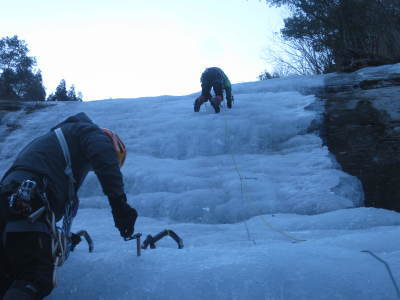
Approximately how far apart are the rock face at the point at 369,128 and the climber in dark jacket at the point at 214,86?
158 centimetres

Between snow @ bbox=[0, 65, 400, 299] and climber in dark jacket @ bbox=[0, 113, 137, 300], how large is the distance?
1.27 ft

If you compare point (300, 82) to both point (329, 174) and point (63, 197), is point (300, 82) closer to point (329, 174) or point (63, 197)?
point (329, 174)

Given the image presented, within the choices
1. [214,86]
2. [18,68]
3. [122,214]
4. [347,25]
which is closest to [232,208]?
[122,214]

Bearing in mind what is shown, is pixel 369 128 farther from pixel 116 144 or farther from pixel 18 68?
pixel 18 68

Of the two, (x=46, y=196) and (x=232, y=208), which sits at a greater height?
(x=46, y=196)

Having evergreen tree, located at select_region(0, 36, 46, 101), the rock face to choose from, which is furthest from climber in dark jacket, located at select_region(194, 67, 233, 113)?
evergreen tree, located at select_region(0, 36, 46, 101)

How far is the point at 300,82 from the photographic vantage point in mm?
9156

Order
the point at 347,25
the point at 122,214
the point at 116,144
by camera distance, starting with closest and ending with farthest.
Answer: the point at 122,214
the point at 116,144
the point at 347,25

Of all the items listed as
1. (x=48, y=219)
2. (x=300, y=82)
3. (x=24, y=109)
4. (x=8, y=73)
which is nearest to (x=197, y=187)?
(x=48, y=219)

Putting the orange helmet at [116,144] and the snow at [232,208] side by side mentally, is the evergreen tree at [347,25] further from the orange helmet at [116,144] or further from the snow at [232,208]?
the orange helmet at [116,144]

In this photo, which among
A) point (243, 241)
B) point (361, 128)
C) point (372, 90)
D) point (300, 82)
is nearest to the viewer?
point (243, 241)

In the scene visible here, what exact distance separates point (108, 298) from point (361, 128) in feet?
16.1

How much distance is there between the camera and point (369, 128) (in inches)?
250

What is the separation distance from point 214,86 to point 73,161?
237 inches
